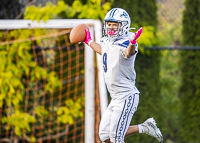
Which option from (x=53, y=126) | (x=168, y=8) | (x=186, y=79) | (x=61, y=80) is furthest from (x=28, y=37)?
(x=168, y=8)

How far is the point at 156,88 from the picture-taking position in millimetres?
7473

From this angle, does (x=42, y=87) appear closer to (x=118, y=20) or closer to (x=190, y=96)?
(x=190, y=96)

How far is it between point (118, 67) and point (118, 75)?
76 millimetres

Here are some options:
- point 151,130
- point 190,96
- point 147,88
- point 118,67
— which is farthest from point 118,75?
point 190,96

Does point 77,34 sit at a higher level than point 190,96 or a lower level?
higher

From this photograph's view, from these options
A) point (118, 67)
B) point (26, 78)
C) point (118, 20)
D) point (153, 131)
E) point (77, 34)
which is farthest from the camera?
point (26, 78)

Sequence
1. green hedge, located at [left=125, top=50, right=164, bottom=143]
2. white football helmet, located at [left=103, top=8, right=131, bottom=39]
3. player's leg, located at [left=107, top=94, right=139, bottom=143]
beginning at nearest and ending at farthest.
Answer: white football helmet, located at [left=103, top=8, right=131, bottom=39]
player's leg, located at [left=107, top=94, right=139, bottom=143]
green hedge, located at [left=125, top=50, right=164, bottom=143]

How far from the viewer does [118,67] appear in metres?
3.55

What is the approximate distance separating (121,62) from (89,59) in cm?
210

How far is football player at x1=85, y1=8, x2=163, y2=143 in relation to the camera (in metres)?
3.48

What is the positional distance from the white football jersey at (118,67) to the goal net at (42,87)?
2.34 m

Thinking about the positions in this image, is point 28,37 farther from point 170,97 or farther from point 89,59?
point 170,97

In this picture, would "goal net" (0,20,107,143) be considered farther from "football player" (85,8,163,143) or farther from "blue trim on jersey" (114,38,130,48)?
"blue trim on jersey" (114,38,130,48)

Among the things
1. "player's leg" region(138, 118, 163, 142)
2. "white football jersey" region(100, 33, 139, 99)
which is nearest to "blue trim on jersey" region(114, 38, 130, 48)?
"white football jersey" region(100, 33, 139, 99)
